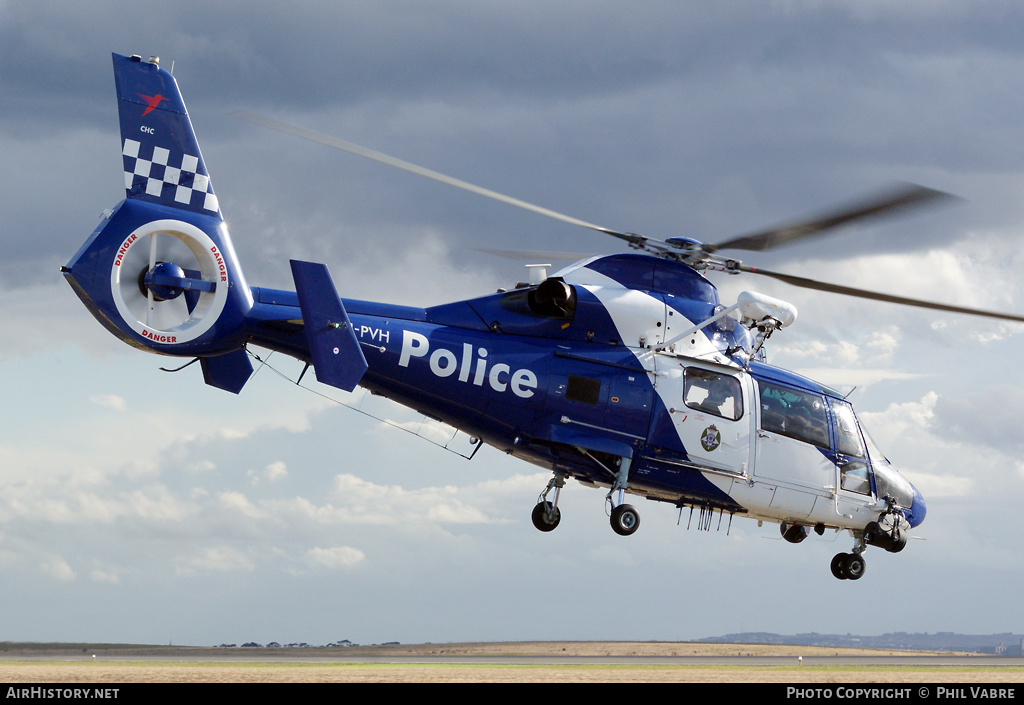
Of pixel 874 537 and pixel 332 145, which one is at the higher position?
pixel 332 145

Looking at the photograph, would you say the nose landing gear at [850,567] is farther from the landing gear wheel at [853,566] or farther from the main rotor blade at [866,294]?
the main rotor blade at [866,294]

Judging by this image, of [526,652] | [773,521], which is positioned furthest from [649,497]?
[526,652]

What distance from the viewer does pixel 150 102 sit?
2092 cm

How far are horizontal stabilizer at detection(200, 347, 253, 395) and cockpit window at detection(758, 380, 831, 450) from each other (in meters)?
12.2

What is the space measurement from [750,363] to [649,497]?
415 centimetres

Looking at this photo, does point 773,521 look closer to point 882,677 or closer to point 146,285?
point 882,677

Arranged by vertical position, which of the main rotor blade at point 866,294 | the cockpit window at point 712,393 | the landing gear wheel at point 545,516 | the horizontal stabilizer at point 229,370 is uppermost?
the main rotor blade at point 866,294

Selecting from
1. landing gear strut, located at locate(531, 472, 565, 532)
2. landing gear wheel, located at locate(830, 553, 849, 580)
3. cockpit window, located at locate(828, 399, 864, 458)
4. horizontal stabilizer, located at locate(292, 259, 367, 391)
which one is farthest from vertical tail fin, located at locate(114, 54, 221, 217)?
landing gear wheel, located at locate(830, 553, 849, 580)

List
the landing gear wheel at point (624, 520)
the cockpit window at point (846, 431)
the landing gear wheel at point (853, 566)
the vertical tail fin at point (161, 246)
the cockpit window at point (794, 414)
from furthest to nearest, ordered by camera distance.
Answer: the landing gear wheel at point (853, 566), the cockpit window at point (846, 431), the cockpit window at point (794, 414), the landing gear wheel at point (624, 520), the vertical tail fin at point (161, 246)

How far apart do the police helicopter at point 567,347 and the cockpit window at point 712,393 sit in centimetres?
5

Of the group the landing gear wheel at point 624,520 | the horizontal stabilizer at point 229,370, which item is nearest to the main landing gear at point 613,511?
the landing gear wheel at point 624,520

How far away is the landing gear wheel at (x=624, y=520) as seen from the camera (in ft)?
76.1

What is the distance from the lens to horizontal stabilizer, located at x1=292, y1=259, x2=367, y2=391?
66.0ft

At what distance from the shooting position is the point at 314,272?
794 inches
